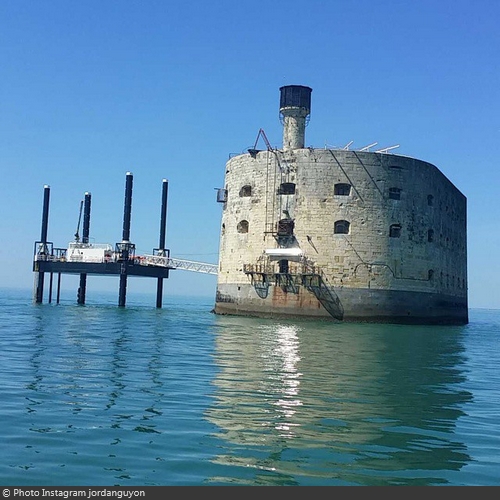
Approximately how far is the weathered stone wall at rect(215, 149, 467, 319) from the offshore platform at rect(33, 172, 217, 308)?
8.86m

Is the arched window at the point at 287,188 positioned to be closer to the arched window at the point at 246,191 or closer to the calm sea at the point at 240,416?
the arched window at the point at 246,191

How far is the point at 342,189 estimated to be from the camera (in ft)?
113

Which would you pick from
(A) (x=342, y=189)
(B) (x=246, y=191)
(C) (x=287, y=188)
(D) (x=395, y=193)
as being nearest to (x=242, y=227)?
(B) (x=246, y=191)

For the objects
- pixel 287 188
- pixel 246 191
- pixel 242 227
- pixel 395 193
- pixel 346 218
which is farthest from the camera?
pixel 242 227

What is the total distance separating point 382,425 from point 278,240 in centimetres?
2569

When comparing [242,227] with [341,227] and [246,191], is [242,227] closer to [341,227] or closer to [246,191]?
[246,191]

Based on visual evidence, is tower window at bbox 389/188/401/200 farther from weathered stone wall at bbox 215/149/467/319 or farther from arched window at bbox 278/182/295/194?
arched window at bbox 278/182/295/194

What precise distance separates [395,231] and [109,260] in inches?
767

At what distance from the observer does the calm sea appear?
6938mm

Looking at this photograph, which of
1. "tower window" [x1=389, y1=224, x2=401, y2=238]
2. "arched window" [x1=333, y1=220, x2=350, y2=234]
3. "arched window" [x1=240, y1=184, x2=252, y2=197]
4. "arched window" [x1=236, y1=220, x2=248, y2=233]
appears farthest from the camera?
"arched window" [x1=236, y1=220, x2=248, y2=233]

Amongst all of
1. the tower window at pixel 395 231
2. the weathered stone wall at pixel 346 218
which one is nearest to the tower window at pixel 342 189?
the weathered stone wall at pixel 346 218

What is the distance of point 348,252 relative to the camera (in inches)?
1340

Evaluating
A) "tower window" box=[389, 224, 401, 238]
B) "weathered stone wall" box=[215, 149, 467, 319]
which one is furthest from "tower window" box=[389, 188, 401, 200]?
"tower window" box=[389, 224, 401, 238]

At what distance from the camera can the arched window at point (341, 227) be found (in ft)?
113
